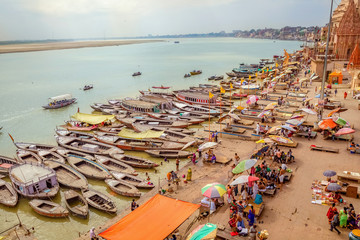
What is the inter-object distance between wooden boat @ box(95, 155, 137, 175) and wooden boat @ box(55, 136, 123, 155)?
1431mm

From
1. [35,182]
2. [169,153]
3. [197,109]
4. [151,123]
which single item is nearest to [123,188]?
[35,182]

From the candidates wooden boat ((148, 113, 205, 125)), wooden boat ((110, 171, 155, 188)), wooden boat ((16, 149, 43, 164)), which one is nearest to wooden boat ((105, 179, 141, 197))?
wooden boat ((110, 171, 155, 188))

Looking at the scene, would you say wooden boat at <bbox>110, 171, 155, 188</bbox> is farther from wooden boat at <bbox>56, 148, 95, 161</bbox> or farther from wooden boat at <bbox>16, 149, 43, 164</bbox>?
wooden boat at <bbox>16, 149, 43, 164</bbox>

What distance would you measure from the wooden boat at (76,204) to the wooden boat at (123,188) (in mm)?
2343

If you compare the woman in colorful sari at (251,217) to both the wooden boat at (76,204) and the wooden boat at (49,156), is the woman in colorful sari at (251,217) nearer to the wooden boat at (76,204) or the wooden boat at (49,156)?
the wooden boat at (76,204)

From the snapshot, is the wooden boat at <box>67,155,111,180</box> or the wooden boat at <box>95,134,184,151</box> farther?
the wooden boat at <box>95,134,184,151</box>

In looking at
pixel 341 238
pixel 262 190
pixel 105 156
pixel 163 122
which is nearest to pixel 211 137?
pixel 163 122

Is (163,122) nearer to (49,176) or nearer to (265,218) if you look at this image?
(49,176)

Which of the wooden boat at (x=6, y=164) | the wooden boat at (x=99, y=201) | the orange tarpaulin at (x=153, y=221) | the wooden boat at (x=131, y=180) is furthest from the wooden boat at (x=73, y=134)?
the orange tarpaulin at (x=153, y=221)

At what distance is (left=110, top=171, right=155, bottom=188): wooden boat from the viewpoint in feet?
65.9

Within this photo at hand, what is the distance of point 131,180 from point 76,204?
14.4 feet

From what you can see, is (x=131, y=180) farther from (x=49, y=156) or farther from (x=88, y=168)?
(x=49, y=156)

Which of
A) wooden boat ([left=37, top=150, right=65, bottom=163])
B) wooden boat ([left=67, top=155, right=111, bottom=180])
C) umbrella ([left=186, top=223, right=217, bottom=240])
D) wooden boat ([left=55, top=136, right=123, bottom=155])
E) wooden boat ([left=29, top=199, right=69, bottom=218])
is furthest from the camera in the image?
wooden boat ([left=55, top=136, right=123, bottom=155])

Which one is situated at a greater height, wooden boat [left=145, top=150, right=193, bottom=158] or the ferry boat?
the ferry boat
